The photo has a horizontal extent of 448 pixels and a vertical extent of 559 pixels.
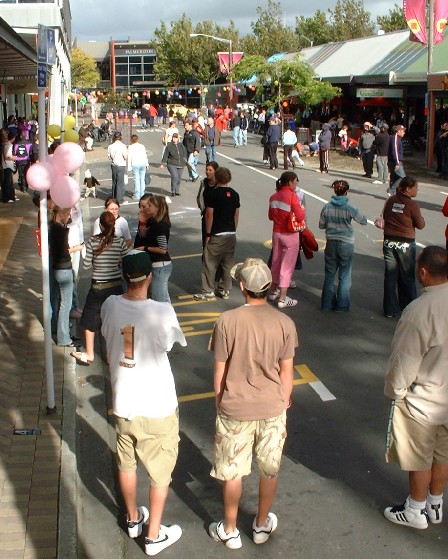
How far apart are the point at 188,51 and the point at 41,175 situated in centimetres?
7809

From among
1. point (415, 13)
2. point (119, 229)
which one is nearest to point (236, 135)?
point (415, 13)

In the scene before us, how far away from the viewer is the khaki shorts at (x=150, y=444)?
Answer: 14.8ft

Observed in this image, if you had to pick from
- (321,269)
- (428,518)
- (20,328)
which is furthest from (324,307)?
(428,518)

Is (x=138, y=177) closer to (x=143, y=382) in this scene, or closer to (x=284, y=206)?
(x=284, y=206)

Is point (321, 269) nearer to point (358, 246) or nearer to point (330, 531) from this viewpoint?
point (358, 246)

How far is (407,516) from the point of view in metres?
4.85

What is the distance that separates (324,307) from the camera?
31.6 feet

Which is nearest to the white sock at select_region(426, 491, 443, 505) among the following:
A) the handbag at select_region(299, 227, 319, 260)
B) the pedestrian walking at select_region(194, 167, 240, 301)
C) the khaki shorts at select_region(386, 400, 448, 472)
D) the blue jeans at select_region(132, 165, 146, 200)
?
the khaki shorts at select_region(386, 400, 448, 472)

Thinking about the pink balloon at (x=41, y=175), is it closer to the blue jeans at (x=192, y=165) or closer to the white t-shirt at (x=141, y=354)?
the white t-shirt at (x=141, y=354)

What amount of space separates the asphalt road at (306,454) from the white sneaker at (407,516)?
0.05 m

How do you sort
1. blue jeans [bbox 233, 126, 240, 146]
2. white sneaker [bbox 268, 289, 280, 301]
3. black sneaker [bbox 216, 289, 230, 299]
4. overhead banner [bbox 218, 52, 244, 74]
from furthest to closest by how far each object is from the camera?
1. overhead banner [bbox 218, 52, 244, 74]
2. blue jeans [bbox 233, 126, 240, 146]
3. black sneaker [bbox 216, 289, 230, 299]
4. white sneaker [bbox 268, 289, 280, 301]

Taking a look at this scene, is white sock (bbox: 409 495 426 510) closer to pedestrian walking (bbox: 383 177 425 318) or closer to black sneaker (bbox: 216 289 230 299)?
pedestrian walking (bbox: 383 177 425 318)

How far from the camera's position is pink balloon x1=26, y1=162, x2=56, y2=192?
6332mm

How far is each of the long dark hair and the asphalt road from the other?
1297 millimetres
